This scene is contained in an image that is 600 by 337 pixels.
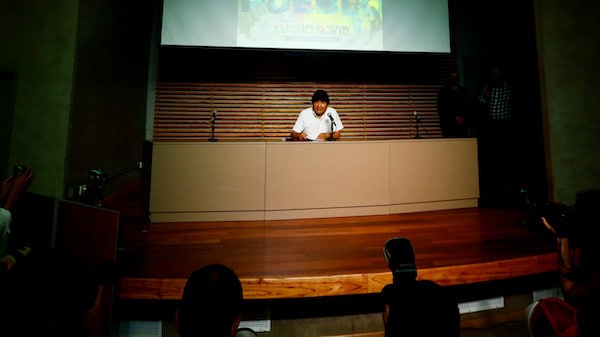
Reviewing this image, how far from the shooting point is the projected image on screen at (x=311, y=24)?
3807 millimetres

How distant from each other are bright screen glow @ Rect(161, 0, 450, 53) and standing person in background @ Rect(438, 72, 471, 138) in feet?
1.96

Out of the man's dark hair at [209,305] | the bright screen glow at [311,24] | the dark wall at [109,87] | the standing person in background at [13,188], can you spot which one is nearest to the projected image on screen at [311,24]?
the bright screen glow at [311,24]

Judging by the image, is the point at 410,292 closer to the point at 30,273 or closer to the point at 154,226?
the point at 30,273

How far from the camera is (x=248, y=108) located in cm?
456

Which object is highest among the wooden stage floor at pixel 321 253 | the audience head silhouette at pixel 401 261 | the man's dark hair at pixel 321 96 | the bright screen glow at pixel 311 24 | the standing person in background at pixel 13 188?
the bright screen glow at pixel 311 24

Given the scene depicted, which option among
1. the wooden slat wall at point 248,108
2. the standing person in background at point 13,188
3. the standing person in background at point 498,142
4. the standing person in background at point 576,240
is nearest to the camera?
the standing person in background at point 576,240

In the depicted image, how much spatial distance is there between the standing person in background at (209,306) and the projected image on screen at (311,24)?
11.8 feet

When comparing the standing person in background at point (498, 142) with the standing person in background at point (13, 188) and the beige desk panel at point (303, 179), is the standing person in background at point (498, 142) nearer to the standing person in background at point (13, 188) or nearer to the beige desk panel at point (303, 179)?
the beige desk panel at point (303, 179)

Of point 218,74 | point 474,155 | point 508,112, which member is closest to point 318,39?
point 218,74

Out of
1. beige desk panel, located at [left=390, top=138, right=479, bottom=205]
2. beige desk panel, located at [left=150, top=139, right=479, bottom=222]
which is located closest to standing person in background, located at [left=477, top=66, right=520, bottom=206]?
beige desk panel, located at [left=390, top=138, right=479, bottom=205]

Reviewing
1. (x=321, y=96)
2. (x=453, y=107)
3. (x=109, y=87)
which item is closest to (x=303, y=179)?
(x=321, y=96)

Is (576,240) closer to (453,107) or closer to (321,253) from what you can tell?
(321,253)

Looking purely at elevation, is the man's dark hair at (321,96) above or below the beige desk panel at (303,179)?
above

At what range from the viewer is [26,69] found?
257cm
